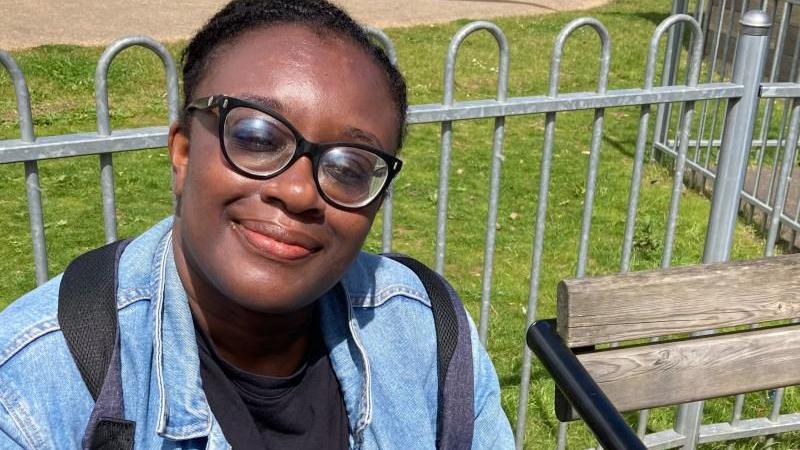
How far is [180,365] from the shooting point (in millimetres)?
1441

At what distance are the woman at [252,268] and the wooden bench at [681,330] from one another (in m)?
0.43

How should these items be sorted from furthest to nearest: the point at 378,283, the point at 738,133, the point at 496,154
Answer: the point at 738,133 → the point at 496,154 → the point at 378,283

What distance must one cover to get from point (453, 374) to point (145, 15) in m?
9.99

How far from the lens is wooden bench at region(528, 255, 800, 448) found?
73.1 inches

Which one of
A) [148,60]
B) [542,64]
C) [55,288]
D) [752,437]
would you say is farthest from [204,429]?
[542,64]

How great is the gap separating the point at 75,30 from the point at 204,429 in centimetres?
914

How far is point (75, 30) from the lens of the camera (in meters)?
9.76

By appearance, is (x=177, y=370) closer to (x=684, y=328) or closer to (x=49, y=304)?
(x=49, y=304)

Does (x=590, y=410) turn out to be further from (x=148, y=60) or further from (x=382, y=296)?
(x=148, y=60)

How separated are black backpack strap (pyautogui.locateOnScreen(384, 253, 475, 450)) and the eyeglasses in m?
0.40

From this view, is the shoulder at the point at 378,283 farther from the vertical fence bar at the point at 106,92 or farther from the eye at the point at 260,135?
the vertical fence bar at the point at 106,92

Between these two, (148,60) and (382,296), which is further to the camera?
(148,60)

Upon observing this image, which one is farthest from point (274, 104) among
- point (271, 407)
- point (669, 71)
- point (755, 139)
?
point (755, 139)

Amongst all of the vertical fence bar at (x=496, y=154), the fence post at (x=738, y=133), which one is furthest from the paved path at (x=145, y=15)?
the fence post at (x=738, y=133)
